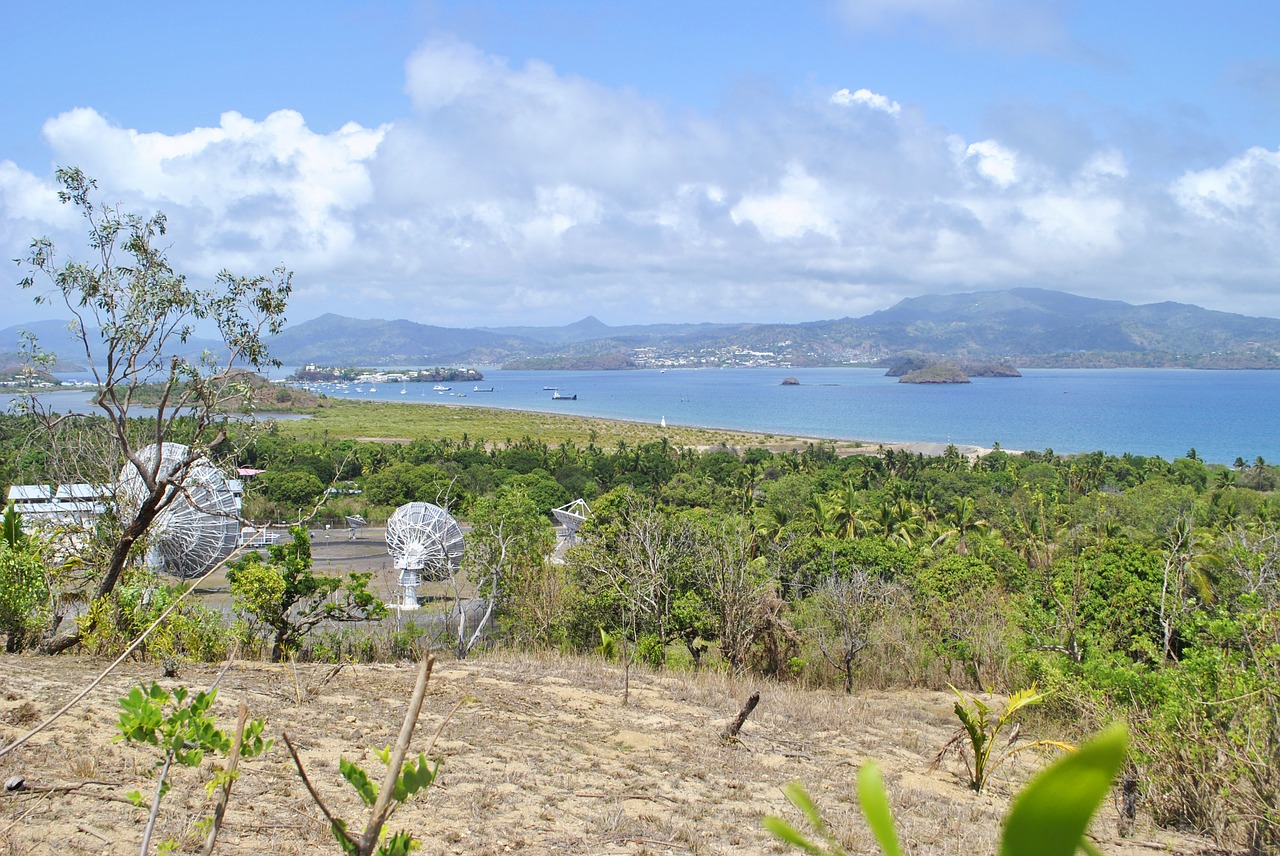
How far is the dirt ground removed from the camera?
218 inches

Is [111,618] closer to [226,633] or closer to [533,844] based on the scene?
[226,633]

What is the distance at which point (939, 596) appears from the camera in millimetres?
20891

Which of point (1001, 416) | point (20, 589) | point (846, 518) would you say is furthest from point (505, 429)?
point (20, 589)

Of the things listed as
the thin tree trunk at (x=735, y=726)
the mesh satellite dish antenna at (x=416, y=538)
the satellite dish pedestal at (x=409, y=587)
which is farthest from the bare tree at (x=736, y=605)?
the satellite dish pedestal at (x=409, y=587)

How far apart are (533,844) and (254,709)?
13.0ft

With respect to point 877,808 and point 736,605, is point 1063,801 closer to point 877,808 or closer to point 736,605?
point 877,808

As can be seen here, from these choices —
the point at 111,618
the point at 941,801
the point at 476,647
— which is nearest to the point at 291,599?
the point at 111,618

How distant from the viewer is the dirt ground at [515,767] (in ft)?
18.2

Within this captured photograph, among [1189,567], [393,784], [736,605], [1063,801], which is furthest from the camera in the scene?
[736,605]

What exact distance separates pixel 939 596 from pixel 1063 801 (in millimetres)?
21750

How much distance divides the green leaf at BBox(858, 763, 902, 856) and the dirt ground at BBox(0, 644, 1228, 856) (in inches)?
144

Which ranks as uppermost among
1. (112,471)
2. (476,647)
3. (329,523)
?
(112,471)

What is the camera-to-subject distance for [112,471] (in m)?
11.7

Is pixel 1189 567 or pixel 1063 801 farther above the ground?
pixel 1063 801
